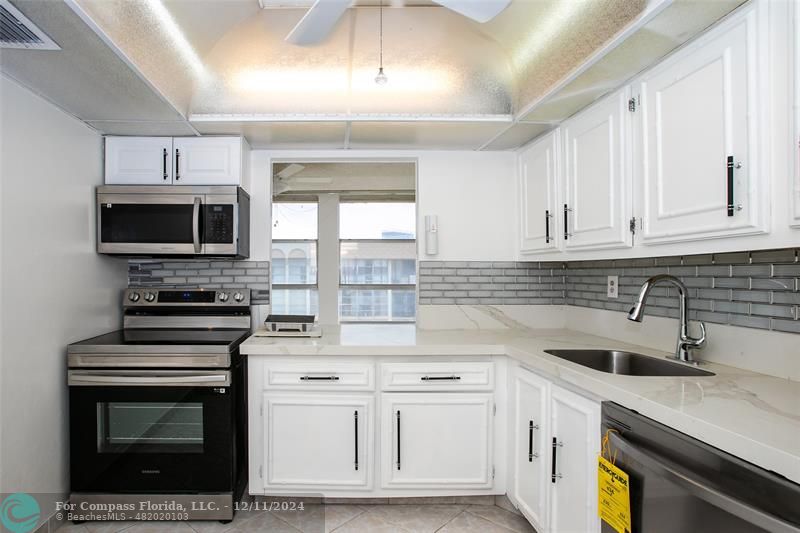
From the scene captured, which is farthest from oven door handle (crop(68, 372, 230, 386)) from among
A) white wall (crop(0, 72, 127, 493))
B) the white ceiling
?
the white ceiling

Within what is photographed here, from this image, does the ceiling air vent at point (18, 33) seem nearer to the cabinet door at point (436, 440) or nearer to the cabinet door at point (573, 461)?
the cabinet door at point (436, 440)

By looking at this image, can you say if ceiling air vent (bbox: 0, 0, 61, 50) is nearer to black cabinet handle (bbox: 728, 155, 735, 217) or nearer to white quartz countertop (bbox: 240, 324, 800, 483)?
white quartz countertop (bbox: 240, 324, 800, 483)

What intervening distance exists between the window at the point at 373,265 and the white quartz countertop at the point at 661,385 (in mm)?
2810

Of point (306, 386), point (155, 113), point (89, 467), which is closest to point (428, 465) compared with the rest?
point (306, 386)

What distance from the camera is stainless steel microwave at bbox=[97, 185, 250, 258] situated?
2.34m

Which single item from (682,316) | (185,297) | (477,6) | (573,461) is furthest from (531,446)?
(185,297)

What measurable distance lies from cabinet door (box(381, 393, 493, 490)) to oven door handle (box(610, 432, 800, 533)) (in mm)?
910

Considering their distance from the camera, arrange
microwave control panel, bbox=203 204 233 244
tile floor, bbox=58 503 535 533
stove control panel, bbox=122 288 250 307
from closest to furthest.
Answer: tile floor, bbox=58 503 535 533
microwave control panel, bbox=203 204 233 244
stove control panel, bbox=122 288 250 307

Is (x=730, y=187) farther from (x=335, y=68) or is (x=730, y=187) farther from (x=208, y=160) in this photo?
(x=208, y=160)

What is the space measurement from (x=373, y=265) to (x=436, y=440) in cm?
341

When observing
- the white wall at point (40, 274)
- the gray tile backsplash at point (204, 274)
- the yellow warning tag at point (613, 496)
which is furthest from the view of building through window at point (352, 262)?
the yellow warning tag at point (613, 496)

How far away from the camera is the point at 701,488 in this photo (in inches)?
40.0

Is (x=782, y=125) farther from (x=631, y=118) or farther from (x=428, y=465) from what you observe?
(x=428, y=465)

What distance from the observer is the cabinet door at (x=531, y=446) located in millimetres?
1778
